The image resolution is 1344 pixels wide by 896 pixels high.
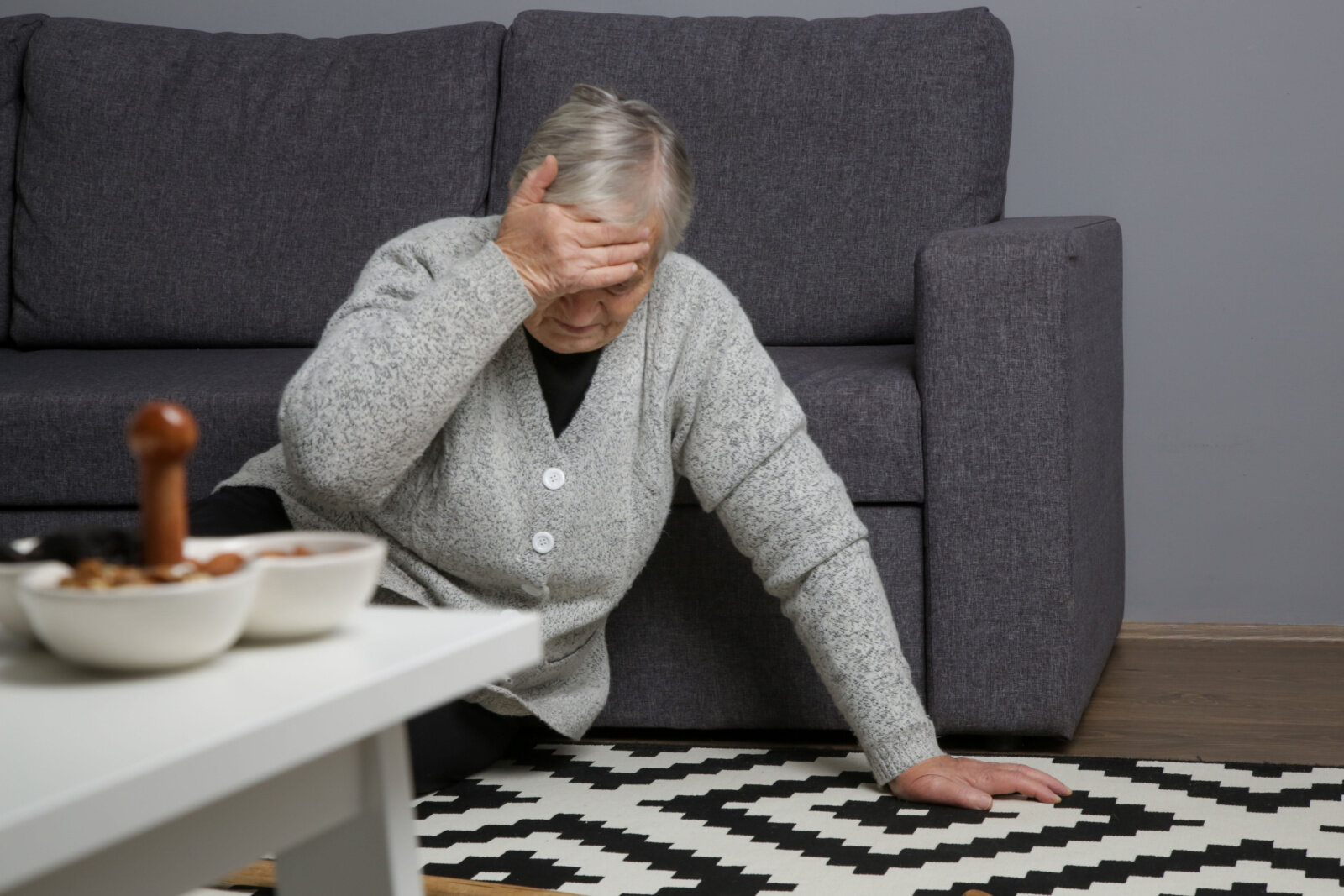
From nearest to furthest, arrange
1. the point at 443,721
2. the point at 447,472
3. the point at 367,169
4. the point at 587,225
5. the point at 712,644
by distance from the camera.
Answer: the point at 587,225, the point at 447,472, the point at 443,721, the point at 712,644, the point at 367,169

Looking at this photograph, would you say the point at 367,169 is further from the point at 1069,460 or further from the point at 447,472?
the point at 1069,460

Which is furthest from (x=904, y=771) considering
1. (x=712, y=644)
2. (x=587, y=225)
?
(x=587, y=225)

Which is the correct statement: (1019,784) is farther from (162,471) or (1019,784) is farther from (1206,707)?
(162,471)

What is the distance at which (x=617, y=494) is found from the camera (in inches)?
53.3

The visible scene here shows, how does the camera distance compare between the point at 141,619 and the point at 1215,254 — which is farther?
the point at 1215,254

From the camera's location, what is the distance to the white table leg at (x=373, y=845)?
0.62 metres

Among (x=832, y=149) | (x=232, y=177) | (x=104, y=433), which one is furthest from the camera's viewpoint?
(x=232, y=177)

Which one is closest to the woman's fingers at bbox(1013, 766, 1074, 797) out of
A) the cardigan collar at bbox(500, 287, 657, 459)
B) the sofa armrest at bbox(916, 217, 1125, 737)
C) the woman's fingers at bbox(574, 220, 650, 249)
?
the sofa armrest at bbox(916, 217, 1125, 737)

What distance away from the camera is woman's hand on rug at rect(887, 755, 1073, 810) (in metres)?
1.37

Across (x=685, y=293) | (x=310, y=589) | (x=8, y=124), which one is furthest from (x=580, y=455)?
(x=8, y=124)

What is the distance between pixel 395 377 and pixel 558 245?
0.17 metres

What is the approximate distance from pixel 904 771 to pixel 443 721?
472 millimetres

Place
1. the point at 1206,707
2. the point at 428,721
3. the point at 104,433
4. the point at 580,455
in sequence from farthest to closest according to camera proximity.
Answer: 1. the point at 1206,707
2. the point at 104,433
3. the point at 428,721
4. the point at 580,455

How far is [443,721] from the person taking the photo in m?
1.46
